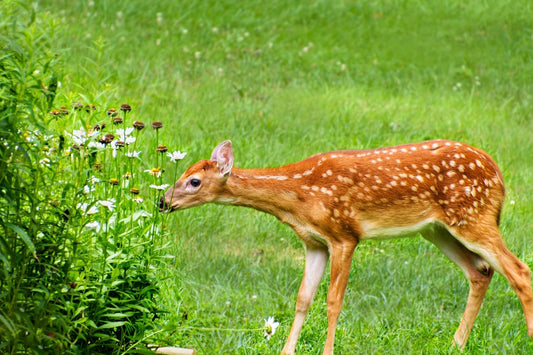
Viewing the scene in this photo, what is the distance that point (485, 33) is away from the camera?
15.4 m

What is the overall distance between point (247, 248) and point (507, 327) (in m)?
2.36

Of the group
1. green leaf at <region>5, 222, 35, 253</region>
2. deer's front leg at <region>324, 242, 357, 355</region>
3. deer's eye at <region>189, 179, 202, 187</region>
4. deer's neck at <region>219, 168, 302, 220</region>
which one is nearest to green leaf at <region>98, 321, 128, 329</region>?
green leaf at <region>5, 222, 35, 253</region>

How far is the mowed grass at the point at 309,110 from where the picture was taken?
6578 mm

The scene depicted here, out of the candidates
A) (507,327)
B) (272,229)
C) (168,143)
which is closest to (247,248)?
(272,229)

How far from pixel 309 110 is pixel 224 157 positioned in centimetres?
541


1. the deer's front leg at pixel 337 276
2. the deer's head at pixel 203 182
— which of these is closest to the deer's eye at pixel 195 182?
the deer's head at pixel 203 182

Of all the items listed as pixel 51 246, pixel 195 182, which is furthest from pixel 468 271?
pixel 51 246

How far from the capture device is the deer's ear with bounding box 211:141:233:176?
604 centimetres

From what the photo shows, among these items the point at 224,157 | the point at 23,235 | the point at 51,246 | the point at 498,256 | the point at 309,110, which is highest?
the point at 23,235

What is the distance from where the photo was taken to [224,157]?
6055mm

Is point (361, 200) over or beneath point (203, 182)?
beneath

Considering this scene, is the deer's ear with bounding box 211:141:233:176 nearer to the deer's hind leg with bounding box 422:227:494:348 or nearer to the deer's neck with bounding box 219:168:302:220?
the deer's neck with bounding box 219:168:302:220

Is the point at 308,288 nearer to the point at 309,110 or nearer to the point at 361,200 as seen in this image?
the point at 361,200

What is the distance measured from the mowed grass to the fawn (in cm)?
44
